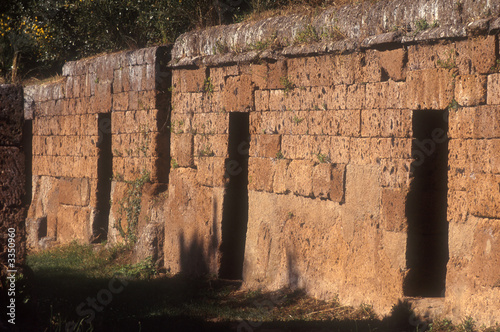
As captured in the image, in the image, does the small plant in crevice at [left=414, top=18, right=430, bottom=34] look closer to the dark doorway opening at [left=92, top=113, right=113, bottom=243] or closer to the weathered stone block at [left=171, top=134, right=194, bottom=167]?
the weathered stone block at [left=171, top=134, right=194, bottom=167]

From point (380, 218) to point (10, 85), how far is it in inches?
153

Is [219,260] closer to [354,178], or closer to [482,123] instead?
[354,178]

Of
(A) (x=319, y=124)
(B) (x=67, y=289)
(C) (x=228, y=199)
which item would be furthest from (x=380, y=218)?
(B) (x=67, y=289)

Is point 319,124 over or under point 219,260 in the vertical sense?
over

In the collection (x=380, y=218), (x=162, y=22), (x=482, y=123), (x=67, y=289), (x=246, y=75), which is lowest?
(x=67, y=289)

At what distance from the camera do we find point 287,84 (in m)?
8.42

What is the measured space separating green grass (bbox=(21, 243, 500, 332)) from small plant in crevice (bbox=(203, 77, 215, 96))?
2.55 metres

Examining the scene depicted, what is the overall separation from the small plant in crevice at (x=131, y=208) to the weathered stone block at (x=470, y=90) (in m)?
→ 5.37

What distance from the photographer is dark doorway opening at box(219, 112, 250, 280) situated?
9.36 metres

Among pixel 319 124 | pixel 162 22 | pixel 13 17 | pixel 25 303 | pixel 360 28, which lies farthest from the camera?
pixel 13 17

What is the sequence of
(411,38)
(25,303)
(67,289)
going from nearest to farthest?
(25,303) < (411,38) < (67,289)

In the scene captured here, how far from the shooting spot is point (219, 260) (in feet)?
30.8

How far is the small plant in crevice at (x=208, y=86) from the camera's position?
955cm

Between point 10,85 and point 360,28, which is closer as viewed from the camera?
point 10,85
